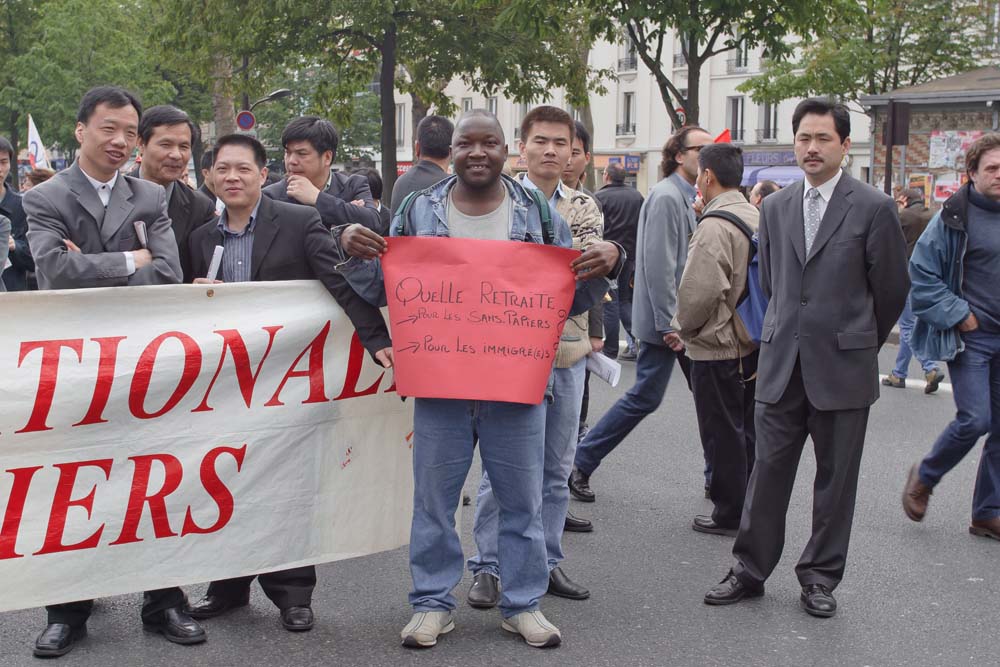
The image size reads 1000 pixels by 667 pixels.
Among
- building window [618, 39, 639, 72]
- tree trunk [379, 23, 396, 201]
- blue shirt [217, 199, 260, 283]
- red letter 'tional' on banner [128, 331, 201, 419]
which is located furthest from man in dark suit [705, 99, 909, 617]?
building window [618, 39, 639, 72]

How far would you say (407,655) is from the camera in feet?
14.4

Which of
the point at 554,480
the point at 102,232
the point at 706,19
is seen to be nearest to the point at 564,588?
the point at 554,480

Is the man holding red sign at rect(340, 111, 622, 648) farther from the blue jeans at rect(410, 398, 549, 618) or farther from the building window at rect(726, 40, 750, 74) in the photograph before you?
the building window at rect(726, 40, 750, 74)

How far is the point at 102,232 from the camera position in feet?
14.8

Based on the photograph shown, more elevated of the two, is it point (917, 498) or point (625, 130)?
point (625, 130)

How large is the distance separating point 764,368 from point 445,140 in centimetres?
261

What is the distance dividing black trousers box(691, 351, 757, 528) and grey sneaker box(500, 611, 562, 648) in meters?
1.92

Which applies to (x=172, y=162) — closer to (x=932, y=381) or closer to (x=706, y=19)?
(x=932, y=381)

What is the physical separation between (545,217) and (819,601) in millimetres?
1944

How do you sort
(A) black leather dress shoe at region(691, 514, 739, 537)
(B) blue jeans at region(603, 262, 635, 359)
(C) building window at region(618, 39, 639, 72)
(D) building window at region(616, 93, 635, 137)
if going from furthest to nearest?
1. (D) building window at region(616, 93, 635, 137)
2. (C) building window at region(618, 39, 639, 72)
3. (B) blue jeans at region(603, 262, 635, 359)
4. (A) black leather dress shoe at region(691, 514, 739, 537)

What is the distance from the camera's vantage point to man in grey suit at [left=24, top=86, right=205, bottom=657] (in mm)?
4383

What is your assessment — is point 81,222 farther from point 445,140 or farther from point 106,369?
point 445,140

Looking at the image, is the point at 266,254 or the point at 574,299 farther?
the point at 266,254

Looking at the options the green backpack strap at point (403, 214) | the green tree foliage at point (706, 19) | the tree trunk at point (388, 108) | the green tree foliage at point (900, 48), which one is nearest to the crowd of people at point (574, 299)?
the green backpack strap at point (403, 214)
